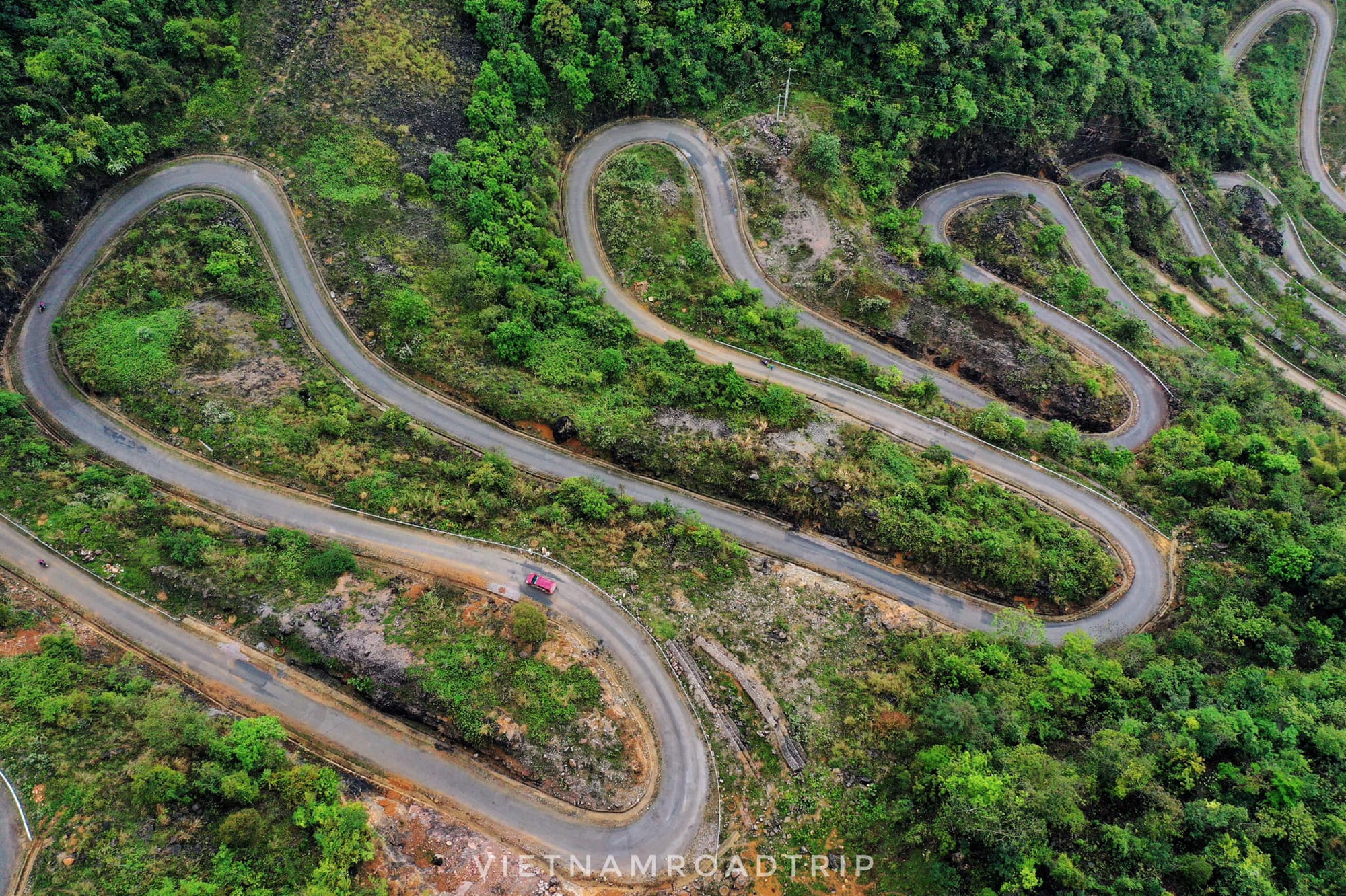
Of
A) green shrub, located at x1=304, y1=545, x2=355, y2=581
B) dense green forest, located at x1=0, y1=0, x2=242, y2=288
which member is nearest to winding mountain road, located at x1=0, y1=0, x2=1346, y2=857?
dense green forest, located at x1=0, y1=0, x2=242, y2=288

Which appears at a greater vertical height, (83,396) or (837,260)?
(837,260)

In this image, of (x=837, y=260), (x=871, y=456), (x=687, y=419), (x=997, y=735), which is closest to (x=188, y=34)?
(x=687, y=419)

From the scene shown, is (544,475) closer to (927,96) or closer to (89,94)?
(89,94)

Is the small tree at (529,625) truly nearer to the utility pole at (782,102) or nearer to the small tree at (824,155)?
the small tree at (824,155)

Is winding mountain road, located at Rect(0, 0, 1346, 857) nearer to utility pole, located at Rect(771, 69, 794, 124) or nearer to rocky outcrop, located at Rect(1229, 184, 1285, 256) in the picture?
utility pole, located at Rect(771, 69, 794, 124)

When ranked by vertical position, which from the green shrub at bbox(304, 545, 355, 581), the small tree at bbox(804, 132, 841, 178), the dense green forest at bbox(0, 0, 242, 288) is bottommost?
the green shrub at bbox(304, 545, 355, 581)

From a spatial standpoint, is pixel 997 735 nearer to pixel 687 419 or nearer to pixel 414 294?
pixel 687 419

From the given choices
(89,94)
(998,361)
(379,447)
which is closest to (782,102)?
(998,361)
